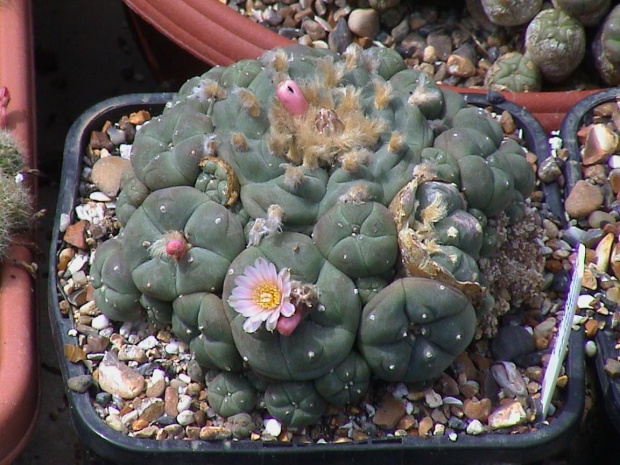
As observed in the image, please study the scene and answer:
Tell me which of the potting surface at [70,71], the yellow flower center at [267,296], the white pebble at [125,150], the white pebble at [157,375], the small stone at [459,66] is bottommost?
the potting surface at [70,71]

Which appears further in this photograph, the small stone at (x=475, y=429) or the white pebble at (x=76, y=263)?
the white pebble at (x=76, y=263)

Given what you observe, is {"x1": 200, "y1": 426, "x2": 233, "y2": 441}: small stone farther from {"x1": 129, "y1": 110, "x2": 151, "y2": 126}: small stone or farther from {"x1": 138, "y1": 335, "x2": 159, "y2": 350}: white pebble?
{"x1": 129, "y1": 110, "x2": 151, "y2": 126}: small stone

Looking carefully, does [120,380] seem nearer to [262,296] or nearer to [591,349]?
[262,296]

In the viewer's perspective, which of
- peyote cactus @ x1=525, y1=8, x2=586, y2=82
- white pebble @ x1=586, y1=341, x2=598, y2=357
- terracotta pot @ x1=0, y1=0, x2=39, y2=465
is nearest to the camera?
terracotta pot @ x1=0, y1=0, x2=39, y2=465

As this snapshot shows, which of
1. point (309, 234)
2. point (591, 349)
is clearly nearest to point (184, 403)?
point (309, 234)

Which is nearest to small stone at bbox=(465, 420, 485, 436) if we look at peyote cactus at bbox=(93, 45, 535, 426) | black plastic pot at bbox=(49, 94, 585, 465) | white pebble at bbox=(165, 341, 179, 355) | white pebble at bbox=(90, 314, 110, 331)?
black plastic pot at bbox=(49, 94, 585, 465)

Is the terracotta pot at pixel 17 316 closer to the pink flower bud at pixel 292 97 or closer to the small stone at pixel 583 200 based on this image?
the pink flower bud at pixel 292 97

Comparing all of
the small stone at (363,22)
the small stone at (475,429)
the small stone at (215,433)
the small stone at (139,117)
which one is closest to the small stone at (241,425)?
the small stone at (215,433)
